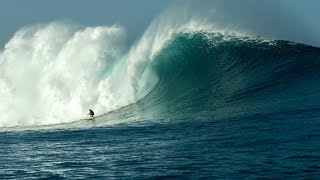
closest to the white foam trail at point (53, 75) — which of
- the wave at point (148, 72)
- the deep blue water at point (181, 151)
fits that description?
the wave at point (148, 72)

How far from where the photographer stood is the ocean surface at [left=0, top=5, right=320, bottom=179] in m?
11.6

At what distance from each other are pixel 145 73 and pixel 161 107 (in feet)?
19.0

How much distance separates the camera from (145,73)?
27969 millimetres

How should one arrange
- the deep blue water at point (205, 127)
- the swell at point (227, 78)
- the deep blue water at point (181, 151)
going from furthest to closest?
the swell at point (227, 78)
the deep blue water at point (205, 127)
the deep blue water at point (181, 151)

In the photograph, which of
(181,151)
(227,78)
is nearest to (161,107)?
(227,78)

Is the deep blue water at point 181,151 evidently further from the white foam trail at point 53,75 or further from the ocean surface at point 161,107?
the white foam trail at point 53,75

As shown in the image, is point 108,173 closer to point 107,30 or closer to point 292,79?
point 292,79

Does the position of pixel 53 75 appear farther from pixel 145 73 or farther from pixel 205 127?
pixel 205 127

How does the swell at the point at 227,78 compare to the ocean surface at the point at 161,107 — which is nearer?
the ocean surface at the point at 161,107

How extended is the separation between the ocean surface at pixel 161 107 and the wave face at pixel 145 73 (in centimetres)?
6

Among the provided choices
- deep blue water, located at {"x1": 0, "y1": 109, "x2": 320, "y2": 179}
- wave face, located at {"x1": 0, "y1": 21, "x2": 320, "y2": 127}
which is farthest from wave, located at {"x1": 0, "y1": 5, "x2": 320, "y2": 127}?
deep blue water, located at {"x1": 0, "y1": 109, "x2": 320, "y2": 179}

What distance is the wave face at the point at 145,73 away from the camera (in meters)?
23.0

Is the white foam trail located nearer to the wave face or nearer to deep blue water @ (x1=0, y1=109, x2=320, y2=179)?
the wave face

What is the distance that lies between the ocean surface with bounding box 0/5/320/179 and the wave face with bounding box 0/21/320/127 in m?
0.06
